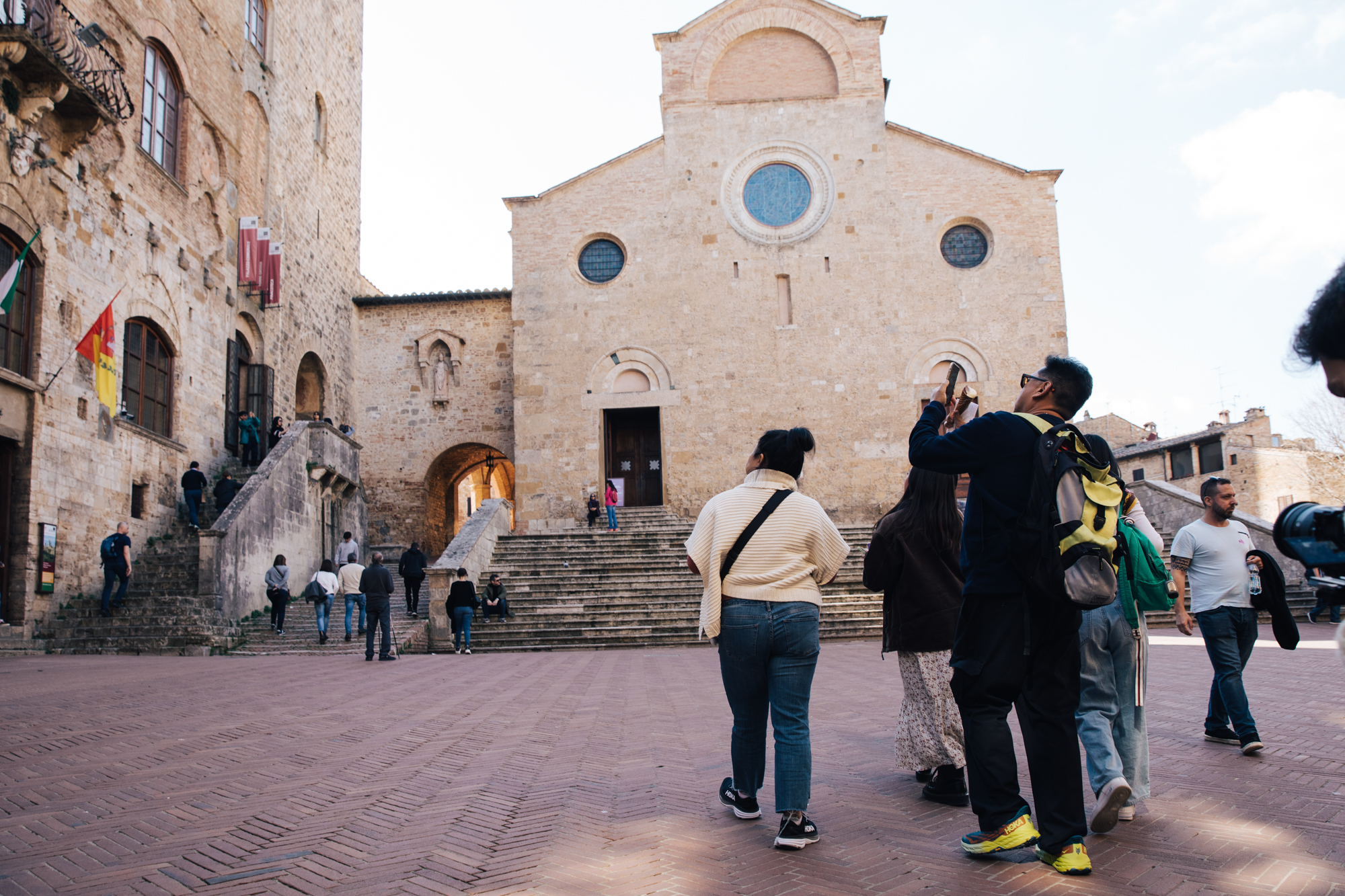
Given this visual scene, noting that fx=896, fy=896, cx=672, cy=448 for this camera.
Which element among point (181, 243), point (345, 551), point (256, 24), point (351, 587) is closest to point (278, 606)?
point (351, 587)

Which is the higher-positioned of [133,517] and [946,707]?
[133,517]

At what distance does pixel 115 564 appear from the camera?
46.7 feet

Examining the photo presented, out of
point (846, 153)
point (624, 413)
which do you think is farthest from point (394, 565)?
point (846, 153)

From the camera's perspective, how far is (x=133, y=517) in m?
16.1

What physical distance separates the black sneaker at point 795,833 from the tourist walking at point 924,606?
116 cm

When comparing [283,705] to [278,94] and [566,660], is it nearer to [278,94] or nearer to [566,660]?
[566,660]

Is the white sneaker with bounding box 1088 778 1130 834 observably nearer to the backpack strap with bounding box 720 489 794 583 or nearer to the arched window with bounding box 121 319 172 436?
the backpack strap with bounding box 720 489 794 583

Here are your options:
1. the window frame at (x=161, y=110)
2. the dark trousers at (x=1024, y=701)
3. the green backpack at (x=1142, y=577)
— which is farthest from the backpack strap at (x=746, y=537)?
the window frame at (x=161, y=110)

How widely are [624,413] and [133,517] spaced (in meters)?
12.4

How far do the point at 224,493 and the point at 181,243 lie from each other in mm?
5330

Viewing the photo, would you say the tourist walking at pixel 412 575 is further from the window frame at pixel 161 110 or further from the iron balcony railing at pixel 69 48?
the window frame at pixel 161 110

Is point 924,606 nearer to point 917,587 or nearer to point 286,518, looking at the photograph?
point 917,587

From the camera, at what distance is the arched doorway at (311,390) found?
24.9 meters

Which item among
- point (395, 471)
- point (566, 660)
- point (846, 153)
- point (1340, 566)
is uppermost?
point (846, 153)
